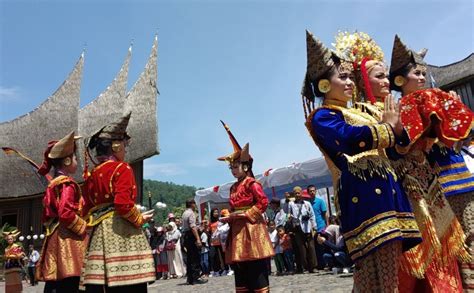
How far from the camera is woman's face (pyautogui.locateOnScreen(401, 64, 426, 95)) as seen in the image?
3816 millimetres

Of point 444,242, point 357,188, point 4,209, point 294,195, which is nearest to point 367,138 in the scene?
point 357,188

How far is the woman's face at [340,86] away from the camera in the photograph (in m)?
3.09

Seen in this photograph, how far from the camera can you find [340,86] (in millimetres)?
3092

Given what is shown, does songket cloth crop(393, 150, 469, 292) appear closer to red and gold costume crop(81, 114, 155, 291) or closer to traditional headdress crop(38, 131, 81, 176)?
red and gold costume crop(81, 114, 155, 291)

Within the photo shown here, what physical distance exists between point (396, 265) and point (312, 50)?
1.57 m

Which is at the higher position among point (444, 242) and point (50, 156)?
point (50, 156)

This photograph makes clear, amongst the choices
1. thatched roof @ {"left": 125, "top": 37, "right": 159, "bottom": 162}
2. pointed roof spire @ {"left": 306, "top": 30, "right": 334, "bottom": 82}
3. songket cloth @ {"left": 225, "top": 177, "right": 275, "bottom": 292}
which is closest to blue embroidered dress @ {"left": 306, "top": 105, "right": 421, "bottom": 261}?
pointed roof spire @ {"left": 306, "top": 30, "right": 334, "bottom": 82}

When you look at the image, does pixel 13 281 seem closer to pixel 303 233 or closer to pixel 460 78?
pixel 303 233

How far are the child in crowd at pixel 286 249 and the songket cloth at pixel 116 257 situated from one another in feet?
23.3

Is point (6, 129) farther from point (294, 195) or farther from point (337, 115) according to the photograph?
point (337, 115)

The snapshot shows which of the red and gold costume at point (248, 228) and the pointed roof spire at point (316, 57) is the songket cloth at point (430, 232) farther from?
the red and gold costume at point (248, 228)

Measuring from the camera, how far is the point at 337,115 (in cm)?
292

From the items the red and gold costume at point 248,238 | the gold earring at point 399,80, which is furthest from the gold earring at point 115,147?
the gold earring at point 399,80

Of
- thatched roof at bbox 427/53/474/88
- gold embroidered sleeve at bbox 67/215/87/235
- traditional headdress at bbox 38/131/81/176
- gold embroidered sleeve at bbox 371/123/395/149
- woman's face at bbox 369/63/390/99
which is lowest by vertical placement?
gold embroidered sleeve at bbox 67/215/87/235
